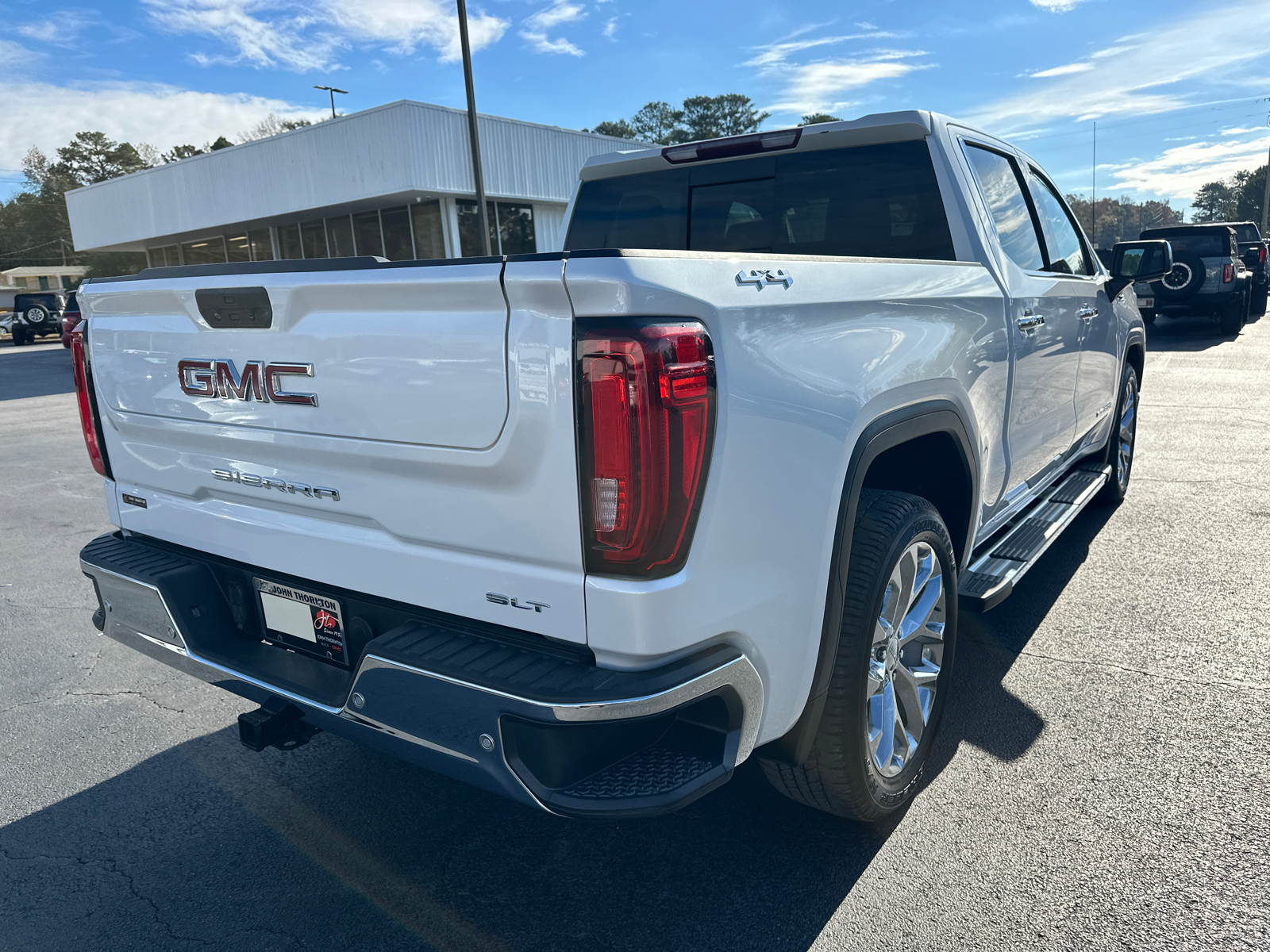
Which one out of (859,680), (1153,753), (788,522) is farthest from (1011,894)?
(788,522)

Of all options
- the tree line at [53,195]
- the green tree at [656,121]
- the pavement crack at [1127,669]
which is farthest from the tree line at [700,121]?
the pavement crack at [1127,669]

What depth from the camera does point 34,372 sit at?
21672mm

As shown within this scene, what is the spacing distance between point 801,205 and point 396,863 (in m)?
2.73

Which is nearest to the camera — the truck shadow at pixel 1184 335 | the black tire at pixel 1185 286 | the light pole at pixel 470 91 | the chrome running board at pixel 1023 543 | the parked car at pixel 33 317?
the chrome running board at pixel 1023 543

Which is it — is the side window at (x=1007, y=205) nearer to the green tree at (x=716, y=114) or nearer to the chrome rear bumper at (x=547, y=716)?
the chrome rear bumper at (x=547, y=716)

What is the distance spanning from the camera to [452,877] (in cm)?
255

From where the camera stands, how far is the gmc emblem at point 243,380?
7.41 ft

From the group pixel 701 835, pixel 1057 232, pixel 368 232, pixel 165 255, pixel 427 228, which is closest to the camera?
pixel 701 835

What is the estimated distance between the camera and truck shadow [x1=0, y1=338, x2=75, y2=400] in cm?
1734

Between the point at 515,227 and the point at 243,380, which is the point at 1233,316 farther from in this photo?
the point at 243,380

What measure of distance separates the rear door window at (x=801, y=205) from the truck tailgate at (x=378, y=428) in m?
1.48

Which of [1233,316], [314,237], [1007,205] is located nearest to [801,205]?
[1007,205]

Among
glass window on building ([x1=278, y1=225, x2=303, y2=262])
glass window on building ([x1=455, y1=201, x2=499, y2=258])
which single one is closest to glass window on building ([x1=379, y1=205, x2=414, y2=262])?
glass window on building ([x1=455, y1=201, x2=499, y2=258])

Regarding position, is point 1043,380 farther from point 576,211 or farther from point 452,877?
point 452,877
